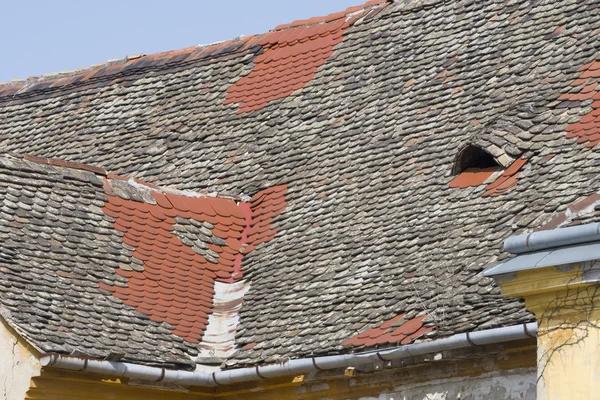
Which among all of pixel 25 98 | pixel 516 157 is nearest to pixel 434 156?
pixel 516 157

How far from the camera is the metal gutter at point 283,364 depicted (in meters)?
10.0

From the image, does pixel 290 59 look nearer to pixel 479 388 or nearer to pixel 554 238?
pixel 479 388

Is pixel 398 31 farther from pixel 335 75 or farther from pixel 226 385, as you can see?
pixel 226 385

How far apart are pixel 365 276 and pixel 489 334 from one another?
7.33 feet

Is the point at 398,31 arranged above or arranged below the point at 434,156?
above

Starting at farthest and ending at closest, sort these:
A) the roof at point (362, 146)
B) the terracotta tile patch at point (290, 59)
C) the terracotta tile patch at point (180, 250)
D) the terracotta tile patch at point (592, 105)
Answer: the terracotta tile patch at point (290, 59), the terracotta tile patch at point (180, 250), the terracotta tile patch at point (592, 105), the roof at point (362, 146)

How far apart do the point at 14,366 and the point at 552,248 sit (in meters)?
4.97

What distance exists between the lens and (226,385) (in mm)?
12484

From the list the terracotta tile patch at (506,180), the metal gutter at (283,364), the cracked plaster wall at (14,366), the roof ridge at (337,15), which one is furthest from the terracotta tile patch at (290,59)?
the cracked plaster wall at (14,366)

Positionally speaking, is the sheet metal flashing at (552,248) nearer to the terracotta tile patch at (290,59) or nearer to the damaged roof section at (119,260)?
the damaged roof section at (119,260)

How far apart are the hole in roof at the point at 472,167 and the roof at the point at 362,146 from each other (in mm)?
72

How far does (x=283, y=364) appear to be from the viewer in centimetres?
1163

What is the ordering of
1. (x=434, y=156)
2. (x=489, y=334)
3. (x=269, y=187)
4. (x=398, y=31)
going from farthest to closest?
1. (x=398, y=31)
2. (x=269, y=187)
3. (x=434, y=156)
4. (x=489, y=334)

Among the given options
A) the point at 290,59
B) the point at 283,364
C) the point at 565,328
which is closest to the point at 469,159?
the point at 283,364
